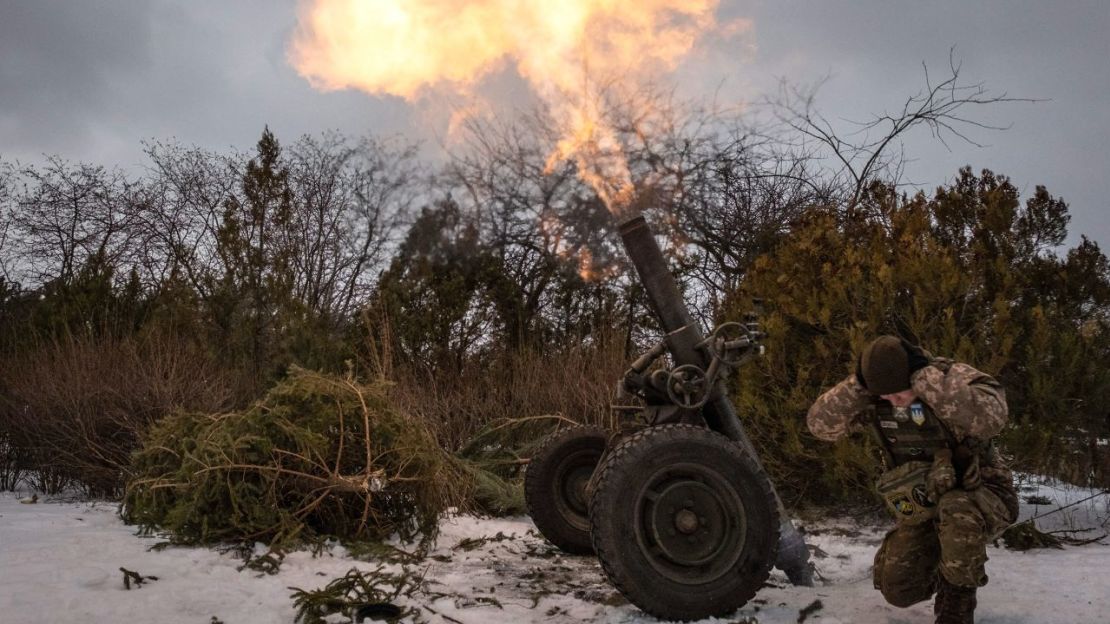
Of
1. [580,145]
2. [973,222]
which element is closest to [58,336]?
[580,145]

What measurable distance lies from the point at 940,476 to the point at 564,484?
2.57 metres

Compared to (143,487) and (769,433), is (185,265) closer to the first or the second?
(143,487)

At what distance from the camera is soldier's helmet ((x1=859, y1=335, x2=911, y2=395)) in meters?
4.07

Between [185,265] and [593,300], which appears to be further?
[185,265]

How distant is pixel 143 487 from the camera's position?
227 inches

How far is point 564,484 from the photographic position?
19.0 feet

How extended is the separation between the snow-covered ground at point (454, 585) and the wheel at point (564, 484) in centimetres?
17

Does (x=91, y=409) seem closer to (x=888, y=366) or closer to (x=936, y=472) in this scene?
(x=888, y=366)

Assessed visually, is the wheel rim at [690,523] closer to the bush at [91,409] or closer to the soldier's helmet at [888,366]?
the soldier's helmet at [888,366]

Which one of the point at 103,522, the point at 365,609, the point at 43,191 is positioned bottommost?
the point at 365,609

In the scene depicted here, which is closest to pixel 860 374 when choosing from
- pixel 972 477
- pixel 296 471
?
pixel 972 477

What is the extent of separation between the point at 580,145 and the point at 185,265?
543 inches

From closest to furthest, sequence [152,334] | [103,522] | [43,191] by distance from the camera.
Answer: [103,522], [152,334], [43,191]

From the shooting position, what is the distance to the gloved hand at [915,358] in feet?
13.6
